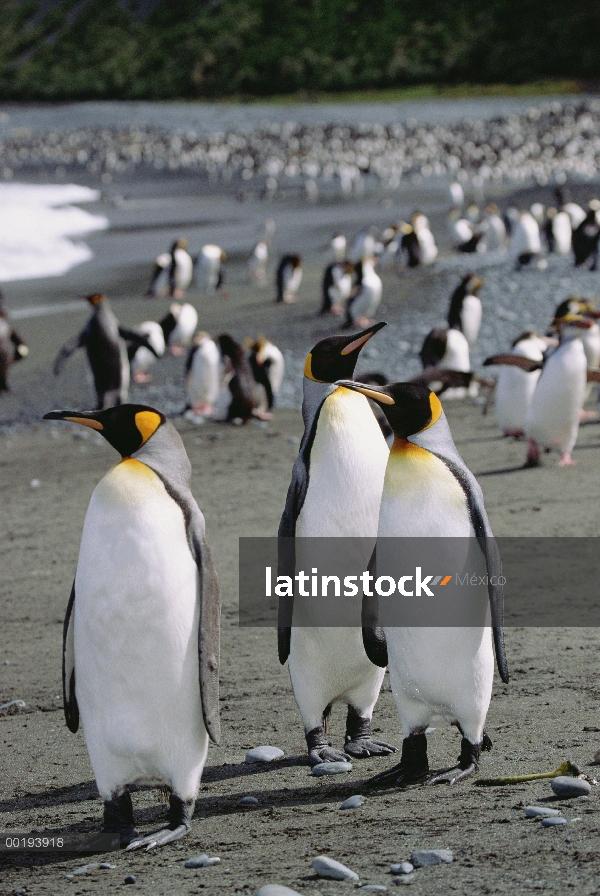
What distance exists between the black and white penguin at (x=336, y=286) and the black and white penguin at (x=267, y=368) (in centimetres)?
433

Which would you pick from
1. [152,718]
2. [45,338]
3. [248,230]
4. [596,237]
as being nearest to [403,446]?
[152,718]

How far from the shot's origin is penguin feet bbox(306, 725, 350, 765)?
4102mm

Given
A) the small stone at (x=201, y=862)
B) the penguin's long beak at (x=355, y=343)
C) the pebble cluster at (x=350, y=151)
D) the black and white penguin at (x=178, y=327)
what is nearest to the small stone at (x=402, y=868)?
the small stone at (x=201, y=862)

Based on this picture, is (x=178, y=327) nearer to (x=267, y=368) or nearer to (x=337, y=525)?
(x=267, y=368)

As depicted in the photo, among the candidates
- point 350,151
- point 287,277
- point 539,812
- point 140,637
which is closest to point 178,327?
point 287,277

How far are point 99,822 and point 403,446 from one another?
1398 mm

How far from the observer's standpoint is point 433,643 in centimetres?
383

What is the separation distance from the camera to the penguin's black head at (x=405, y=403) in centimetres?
381

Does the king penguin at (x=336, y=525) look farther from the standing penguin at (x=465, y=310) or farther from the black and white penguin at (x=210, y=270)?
the black and white penguin at (x=210, y=270)

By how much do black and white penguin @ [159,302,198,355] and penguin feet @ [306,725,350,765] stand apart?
11010mm

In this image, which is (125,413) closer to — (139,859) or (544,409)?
(139,859)

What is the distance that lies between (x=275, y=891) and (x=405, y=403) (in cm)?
150

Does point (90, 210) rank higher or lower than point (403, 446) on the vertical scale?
higher

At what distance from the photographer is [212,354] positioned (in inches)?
482
